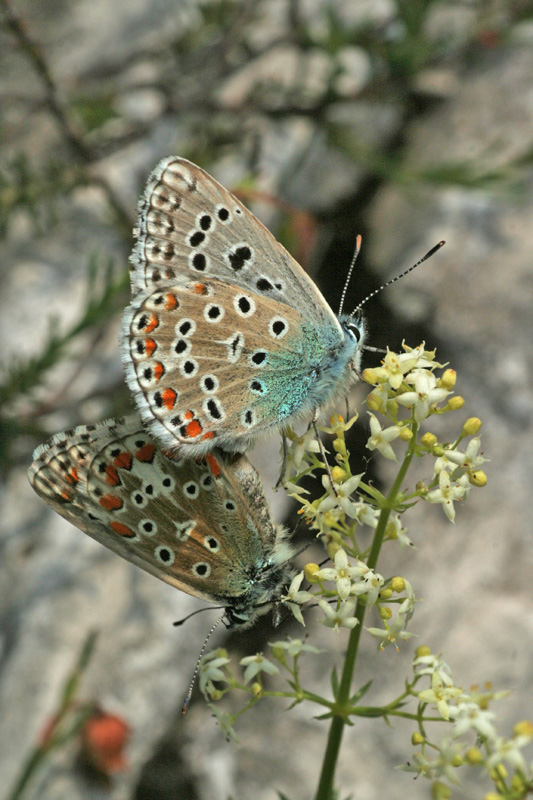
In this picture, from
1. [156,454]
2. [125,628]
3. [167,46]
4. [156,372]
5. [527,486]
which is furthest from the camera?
[167,46]

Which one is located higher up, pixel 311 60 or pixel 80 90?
pixel 311 60

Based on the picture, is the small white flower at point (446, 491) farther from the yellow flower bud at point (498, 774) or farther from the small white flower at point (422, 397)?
the yellow flower bud at point (498, 774)

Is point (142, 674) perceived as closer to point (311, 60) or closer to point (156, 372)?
point (156, 372)

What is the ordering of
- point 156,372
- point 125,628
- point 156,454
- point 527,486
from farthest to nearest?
point 125,628
point 527,486
point 156,372
point 156,454

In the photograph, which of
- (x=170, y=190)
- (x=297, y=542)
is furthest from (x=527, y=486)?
(x=170, y=190)

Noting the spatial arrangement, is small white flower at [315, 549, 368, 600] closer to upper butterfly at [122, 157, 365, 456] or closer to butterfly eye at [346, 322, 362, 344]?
upper butterfly at [122, 157, 365, 456]

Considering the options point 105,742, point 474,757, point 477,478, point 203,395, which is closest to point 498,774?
point 474,757

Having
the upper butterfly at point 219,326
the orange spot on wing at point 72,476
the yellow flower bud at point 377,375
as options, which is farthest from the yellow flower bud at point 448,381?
the orange spot on wing at point 72,476

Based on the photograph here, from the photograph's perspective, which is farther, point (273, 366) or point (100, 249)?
point (100, 249)
